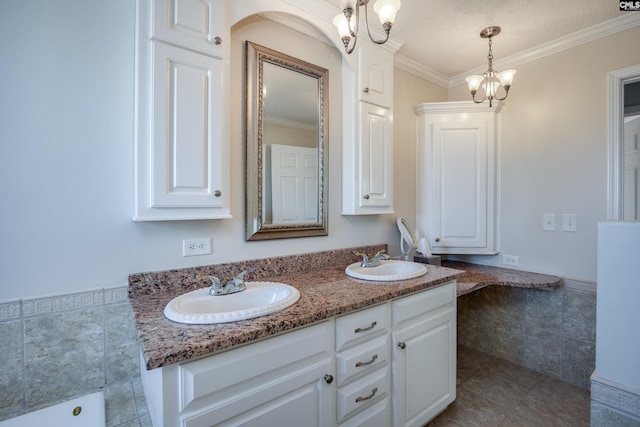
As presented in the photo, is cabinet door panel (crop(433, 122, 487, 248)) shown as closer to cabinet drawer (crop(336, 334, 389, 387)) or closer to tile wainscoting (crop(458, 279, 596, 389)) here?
tile wainscoting (crop(458, 279, 596, 389))

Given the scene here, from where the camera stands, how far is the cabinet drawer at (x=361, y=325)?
1238 mm

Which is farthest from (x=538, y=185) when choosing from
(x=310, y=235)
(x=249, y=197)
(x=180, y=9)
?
(x=180, y=9)

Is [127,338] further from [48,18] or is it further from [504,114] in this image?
[504,114]

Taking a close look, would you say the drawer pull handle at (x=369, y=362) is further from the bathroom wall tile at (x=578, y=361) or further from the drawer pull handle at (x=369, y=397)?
the bathroom wall tile at (x=578, y=361)

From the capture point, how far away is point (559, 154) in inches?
88.0

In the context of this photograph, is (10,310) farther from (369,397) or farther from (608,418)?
(608,418)

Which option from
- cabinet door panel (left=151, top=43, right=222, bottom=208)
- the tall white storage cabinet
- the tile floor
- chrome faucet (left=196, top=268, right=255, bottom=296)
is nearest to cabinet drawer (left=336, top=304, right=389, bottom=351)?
chrome faucet (left=196, top=268, right=255, bottom=296)

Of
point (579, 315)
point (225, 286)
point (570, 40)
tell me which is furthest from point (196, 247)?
point (570, 40)

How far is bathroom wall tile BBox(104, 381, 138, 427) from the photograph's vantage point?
106 cm

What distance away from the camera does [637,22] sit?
1.91m

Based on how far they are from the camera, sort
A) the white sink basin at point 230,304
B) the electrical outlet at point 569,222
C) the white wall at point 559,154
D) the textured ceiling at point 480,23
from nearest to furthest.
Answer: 1. the white sink basin at point 230,304
2. the textured ceiling at point 480,23
3. the white wall at point 559,154
4. the electrical outlet at point 569,222

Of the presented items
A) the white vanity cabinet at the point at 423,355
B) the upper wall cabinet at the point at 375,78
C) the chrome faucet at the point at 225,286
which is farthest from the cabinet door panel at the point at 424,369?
the upper wall cabinet at the point at 375,78

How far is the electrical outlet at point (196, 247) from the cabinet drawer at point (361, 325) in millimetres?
749

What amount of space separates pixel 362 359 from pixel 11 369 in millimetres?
1320
